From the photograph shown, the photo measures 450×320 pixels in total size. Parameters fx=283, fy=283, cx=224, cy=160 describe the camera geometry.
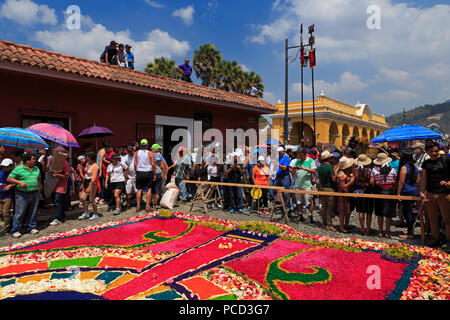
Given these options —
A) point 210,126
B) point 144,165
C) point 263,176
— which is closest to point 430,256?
point 263,176

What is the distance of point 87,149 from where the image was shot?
29.4 feet

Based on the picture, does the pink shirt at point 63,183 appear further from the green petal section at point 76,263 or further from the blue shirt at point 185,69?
the blue shirt at point 185,69

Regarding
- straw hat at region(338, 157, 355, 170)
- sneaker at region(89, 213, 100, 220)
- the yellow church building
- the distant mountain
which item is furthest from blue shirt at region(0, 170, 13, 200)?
the distant mountain

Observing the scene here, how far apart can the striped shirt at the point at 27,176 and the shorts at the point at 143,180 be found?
242 cm

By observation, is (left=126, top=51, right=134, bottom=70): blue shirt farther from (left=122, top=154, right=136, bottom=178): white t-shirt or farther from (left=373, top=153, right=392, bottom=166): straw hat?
(left=373, top=153, right=392, bottom=166): straw hat

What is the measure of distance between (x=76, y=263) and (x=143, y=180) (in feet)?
11.9

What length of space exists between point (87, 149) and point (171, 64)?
25594 mm

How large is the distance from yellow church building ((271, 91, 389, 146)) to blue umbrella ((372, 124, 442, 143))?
16121mm

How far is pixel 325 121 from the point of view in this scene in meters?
27.5

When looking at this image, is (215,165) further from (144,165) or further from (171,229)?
(171,229)

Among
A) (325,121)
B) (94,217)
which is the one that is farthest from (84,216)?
(325,121)

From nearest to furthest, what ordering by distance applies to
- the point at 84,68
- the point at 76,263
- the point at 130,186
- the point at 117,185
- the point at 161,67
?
the point at 76,263 < the point at 117,185 < the point at 130,186 < the point at 84,68 < the point at 161,67

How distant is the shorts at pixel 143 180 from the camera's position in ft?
25.7

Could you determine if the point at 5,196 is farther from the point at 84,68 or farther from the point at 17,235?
the point at 84,68
